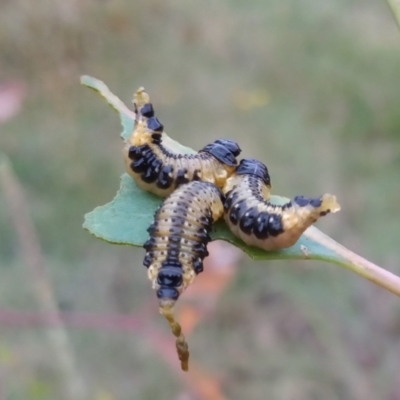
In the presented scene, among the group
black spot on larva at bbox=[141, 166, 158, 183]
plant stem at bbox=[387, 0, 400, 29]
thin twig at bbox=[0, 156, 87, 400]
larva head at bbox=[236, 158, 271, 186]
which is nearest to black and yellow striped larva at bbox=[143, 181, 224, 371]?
black spot on larva at bbox=[141, 166, 158, 183]

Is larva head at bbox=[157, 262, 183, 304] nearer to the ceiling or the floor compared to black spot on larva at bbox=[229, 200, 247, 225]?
nearer to the floor

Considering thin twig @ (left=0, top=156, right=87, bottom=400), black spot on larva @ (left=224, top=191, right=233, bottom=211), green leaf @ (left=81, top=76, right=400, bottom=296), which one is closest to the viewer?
green leaf @ (left=81, top=76, right=400, bottom=296)

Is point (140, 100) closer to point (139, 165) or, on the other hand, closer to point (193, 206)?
point (139, 165)

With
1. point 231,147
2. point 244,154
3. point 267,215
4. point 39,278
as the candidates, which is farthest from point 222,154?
point 244,154

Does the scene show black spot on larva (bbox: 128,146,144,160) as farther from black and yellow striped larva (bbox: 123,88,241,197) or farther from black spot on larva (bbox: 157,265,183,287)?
black spot on larva (bbox: 157,265,183,287)

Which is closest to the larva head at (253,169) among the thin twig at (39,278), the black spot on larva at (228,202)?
the black spot on larva at (228,202)

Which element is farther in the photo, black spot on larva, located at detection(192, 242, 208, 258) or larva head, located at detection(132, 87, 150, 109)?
larva head, located at detection(132, 87, 150, 109)

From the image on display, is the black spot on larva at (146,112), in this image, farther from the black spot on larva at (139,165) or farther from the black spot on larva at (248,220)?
the black spot on larva at (248,220)
